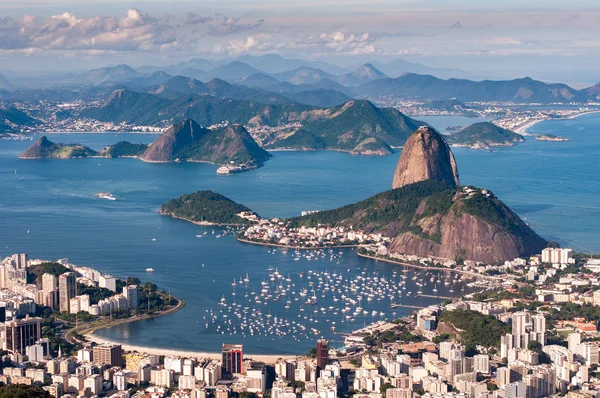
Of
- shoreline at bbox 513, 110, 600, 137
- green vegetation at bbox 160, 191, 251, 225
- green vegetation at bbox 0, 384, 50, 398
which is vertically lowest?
green vegetation at bbox 0, 384, 50, 398

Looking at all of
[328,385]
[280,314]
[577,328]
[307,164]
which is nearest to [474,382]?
[328,385]

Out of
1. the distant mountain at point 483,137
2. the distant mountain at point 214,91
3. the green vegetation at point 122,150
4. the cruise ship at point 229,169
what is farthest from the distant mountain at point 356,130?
the distant mountain at point 214,91

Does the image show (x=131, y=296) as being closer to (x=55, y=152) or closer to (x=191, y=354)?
(x=191, y=354)

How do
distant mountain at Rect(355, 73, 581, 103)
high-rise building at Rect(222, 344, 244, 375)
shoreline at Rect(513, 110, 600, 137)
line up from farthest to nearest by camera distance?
1. distant mountain at Rect(355, 73, 581, 103)
2. shoreline at Rect(513, 110, 600, 137)
3. high-rise building at Rect(222, 344, 244, 375)

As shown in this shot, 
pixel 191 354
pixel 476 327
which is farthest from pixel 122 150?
pixel 476 327

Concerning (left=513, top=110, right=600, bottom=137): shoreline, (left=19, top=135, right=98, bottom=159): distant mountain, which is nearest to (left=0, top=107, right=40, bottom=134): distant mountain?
(left=19, top=135, right=98, bottom=159): distant mountain

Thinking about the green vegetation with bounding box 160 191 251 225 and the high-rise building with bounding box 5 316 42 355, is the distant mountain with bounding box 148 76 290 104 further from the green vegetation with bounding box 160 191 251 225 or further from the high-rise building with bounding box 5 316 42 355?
the high-rise building with bounding box 5 316 42 355

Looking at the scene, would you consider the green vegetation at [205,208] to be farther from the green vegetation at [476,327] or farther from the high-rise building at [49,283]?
the green vegetation at [476,327]
